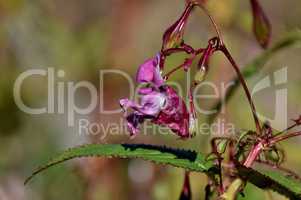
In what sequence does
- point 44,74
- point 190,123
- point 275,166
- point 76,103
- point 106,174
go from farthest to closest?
point 76,103, point 44,74, point 106,174, point 275,166, point 190,123

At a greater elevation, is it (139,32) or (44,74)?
(139,32)

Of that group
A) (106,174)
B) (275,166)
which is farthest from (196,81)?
(106,174)

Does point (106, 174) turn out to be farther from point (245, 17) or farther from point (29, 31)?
point (245, 17)

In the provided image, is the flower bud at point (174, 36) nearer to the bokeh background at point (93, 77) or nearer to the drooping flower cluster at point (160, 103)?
the drooping flower cluster at point (160, 103)

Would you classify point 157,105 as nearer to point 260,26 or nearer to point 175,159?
point 175,159

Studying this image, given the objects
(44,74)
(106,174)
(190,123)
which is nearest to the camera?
(190,123)

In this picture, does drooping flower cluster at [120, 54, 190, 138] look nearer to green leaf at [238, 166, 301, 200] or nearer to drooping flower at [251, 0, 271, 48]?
green leaf at [238, 166, 301, 200]

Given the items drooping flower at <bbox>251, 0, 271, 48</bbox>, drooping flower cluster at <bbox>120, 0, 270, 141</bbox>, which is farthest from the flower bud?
drooping flower at <bbox>251, 0, 271, 48</bbox>
